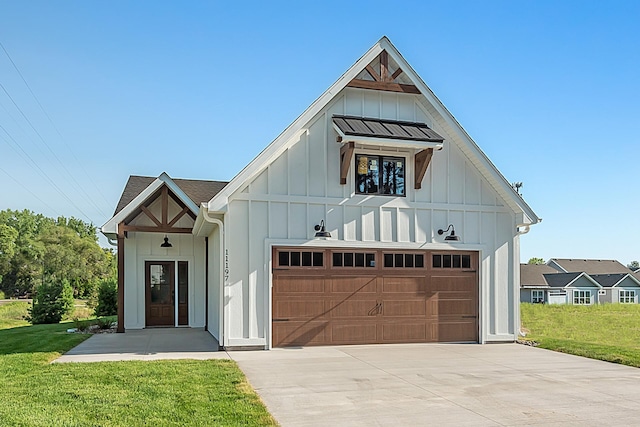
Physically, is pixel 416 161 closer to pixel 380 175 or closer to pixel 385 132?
pixel 380 175

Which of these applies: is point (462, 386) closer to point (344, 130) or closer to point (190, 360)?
point (190, 360)

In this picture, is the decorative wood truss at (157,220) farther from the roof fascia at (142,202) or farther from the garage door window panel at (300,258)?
the garage door window panel at (300,258)

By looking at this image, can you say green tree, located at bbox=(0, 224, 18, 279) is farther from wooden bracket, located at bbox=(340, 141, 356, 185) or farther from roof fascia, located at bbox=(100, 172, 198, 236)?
wooden bracket, located at bbox=(340, 141, 356, 185)

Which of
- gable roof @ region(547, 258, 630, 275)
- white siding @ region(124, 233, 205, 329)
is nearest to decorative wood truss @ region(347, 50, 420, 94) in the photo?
white siding @ region(124, 233, 205, 329)

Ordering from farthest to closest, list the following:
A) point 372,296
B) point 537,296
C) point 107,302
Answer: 1. point 537,296
2. point 107,302
3. point 372,296

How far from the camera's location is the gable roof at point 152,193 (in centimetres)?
1511

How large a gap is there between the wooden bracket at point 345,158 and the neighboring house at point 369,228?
32 mm

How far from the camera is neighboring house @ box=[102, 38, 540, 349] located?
1198cm

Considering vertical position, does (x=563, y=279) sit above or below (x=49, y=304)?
below

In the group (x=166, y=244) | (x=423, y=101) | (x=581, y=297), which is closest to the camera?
(x=423, y=101)

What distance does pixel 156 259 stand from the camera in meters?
16.6

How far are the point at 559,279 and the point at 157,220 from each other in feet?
162

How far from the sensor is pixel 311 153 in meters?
12.5

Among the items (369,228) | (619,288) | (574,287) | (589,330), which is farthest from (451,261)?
(619,288)
